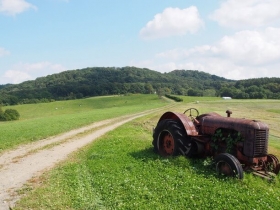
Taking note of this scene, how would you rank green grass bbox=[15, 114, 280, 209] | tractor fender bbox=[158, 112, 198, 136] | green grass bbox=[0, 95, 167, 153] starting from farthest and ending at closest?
green grass bbox=[0, 95, 167, 153] < tractor fender bbox=[158, 112, 198, 136] < green grass bbox=[15, 114, 280, 209]

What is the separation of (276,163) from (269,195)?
→ 2.21 metres

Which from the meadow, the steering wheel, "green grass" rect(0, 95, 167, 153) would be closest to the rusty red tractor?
the meadow

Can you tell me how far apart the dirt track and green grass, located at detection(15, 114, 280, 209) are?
0.60 metres

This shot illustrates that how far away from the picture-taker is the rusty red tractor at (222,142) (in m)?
9.15

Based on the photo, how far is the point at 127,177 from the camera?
960 cm

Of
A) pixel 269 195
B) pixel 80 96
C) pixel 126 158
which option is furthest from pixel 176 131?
pixel 80 96

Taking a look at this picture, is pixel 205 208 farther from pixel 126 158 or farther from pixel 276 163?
pixel 126 158

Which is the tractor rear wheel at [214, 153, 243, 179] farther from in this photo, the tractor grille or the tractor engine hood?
the tractor engine hood

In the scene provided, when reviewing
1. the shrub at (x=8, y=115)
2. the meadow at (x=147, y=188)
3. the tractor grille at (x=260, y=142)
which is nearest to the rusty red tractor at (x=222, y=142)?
the tractor grille at (x=260, y=142)

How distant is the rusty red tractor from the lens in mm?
9148

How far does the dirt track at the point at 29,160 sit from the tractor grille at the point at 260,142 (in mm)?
7601

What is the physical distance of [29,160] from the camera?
45.0 ft

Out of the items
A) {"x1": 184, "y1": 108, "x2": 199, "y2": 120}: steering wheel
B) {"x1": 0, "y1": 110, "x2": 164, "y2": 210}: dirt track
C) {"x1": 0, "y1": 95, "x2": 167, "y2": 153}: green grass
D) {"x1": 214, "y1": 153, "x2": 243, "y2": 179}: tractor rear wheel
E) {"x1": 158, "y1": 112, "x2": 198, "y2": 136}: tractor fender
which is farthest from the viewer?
{"x1": 0, "y1": 95, "x2": 167, "y2": 153}: green grass

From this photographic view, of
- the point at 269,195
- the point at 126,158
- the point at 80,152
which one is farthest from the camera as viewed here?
the point at 80,152
